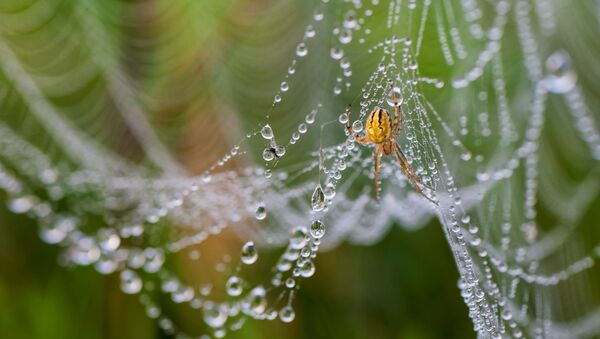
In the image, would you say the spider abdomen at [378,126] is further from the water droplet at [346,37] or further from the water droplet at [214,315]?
the water droplet at [214,315]

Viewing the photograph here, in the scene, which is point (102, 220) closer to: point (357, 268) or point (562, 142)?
point (357, 268)

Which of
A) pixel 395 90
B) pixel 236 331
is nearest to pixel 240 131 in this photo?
pixel 236 331

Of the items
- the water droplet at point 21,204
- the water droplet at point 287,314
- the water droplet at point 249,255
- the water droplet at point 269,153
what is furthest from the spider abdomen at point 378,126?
the water droplet at point 21,204

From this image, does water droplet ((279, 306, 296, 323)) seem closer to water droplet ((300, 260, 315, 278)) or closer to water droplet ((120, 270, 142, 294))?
water droplet ((300, 260, 315, 278))

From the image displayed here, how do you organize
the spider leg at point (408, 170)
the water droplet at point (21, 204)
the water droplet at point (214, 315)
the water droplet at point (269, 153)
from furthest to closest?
the water droplet at point (21, 204) → the water droplet at point (214, 315) → the spider leg at point (408, 170) → the water droplet at point (269, 153)

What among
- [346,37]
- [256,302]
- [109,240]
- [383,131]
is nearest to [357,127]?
[383,131]

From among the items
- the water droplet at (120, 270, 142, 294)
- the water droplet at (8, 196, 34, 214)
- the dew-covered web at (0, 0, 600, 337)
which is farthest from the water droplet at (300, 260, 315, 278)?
the water droplet at (8, 196, 34, 214)
